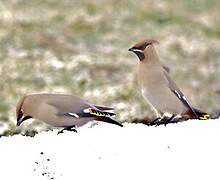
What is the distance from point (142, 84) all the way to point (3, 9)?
31.4 ft

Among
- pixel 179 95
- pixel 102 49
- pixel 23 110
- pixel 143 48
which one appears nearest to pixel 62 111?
pixel 23 110

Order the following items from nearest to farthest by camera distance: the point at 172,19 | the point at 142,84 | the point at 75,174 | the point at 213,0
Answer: the point at 75,174
the point at 142,84
the point at 172,19
the point at 213,0

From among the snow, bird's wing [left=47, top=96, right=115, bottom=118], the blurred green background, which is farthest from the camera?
the blurred green background

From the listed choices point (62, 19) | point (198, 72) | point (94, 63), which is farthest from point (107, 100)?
point (62, 19)

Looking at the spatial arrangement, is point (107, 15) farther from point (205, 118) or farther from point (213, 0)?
point (205, 118)

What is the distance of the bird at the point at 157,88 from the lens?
5.69 m

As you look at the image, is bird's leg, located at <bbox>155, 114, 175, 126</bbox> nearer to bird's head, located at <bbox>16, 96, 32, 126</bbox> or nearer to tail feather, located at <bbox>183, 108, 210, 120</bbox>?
tail feather, located at <bbox>183, 108, 210, 120</bbox>

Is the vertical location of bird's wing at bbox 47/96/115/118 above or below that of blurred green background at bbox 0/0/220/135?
below

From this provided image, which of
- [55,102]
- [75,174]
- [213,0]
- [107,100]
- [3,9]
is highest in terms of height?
[213,0]

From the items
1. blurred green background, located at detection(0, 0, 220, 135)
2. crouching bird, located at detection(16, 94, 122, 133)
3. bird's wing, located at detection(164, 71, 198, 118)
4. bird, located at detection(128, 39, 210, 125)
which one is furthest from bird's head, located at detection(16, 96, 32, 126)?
blurred green background, located at detection(0, 0, 220, 135)

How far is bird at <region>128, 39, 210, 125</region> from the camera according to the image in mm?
5691

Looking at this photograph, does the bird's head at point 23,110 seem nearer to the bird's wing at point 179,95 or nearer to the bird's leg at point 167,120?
the bird's leg at point 167,120

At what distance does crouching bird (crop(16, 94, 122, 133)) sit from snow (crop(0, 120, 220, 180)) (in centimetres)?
17

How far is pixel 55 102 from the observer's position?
17.3ft
